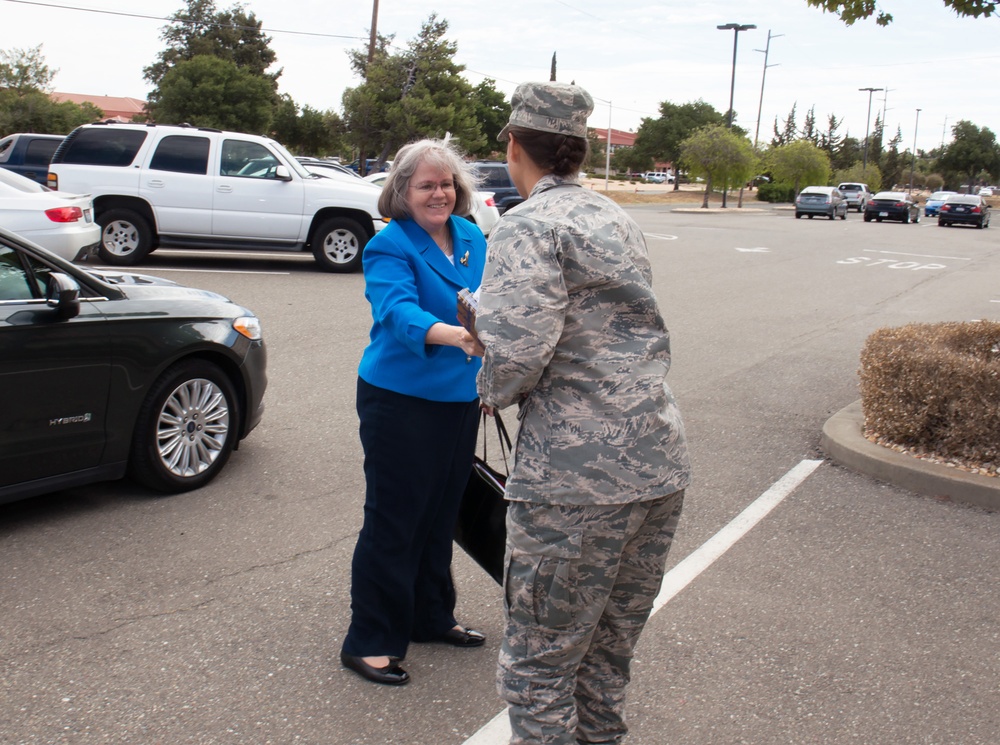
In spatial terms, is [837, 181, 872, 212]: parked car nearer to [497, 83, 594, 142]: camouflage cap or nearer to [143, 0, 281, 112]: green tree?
[143, 0, 281, 112]: green tree

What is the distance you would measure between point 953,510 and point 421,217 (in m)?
3.64

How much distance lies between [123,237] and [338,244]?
297 centimetres

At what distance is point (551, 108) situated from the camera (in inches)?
92.3

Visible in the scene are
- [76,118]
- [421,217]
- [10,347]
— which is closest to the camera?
[421,217]

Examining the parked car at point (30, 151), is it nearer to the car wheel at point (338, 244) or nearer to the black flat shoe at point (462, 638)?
the car wheel at point (338, 244)

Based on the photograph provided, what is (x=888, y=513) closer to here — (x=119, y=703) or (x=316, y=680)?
(x=316, y=680)

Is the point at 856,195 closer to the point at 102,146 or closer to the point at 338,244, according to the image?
the point at 338,244

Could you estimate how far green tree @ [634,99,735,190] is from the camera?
86938 millimetres

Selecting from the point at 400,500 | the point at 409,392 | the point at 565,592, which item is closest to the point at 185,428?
the point at 400,500

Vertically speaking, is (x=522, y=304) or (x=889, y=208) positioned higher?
(x=889, y=208)

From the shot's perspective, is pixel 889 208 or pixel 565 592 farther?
pixel 889 208

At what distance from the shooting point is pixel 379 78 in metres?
35.1

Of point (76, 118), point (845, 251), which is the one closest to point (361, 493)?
point (845, 251)

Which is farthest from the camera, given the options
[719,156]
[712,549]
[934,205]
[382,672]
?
[934,205]
